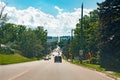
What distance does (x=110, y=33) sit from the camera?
2030 inches

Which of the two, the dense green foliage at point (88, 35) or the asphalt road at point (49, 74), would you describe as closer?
the asphalt road at point (49, 74)

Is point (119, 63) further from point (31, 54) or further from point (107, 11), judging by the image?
point (31, 54)

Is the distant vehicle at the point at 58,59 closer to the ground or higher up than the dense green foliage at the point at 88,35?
closer to the ground

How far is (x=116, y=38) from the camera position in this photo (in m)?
50.4

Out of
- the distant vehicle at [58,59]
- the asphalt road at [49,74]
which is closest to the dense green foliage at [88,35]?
the distant vehicle at [58,59]

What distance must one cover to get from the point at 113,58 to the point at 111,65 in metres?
1.57

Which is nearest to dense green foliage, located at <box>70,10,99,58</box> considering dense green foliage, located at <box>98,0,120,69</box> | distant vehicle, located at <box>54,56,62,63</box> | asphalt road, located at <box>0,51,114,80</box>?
distant vehicle, located at <box>54,56,62,63</box>

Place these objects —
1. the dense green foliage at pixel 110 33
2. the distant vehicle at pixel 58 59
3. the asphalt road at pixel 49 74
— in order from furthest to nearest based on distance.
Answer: the distant vehicle at pixel 58 59, the dense green foliage at pixel 110 33, the asphalt road at pixel 49 74

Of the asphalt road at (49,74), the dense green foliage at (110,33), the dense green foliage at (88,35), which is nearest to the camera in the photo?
the asphalt road at (49,74)

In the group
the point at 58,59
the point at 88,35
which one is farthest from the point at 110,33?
the point at 58,59

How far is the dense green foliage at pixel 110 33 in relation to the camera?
50500 mm

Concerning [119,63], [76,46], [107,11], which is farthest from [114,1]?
[76,46]

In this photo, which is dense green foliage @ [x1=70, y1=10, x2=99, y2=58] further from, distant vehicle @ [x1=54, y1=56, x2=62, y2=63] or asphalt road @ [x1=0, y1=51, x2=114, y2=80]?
asphalt road @ [x1=0, y1=51, x2=114, y2=80]

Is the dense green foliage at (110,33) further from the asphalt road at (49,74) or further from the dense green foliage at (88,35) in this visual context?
the dense green foliage at (88,35)
